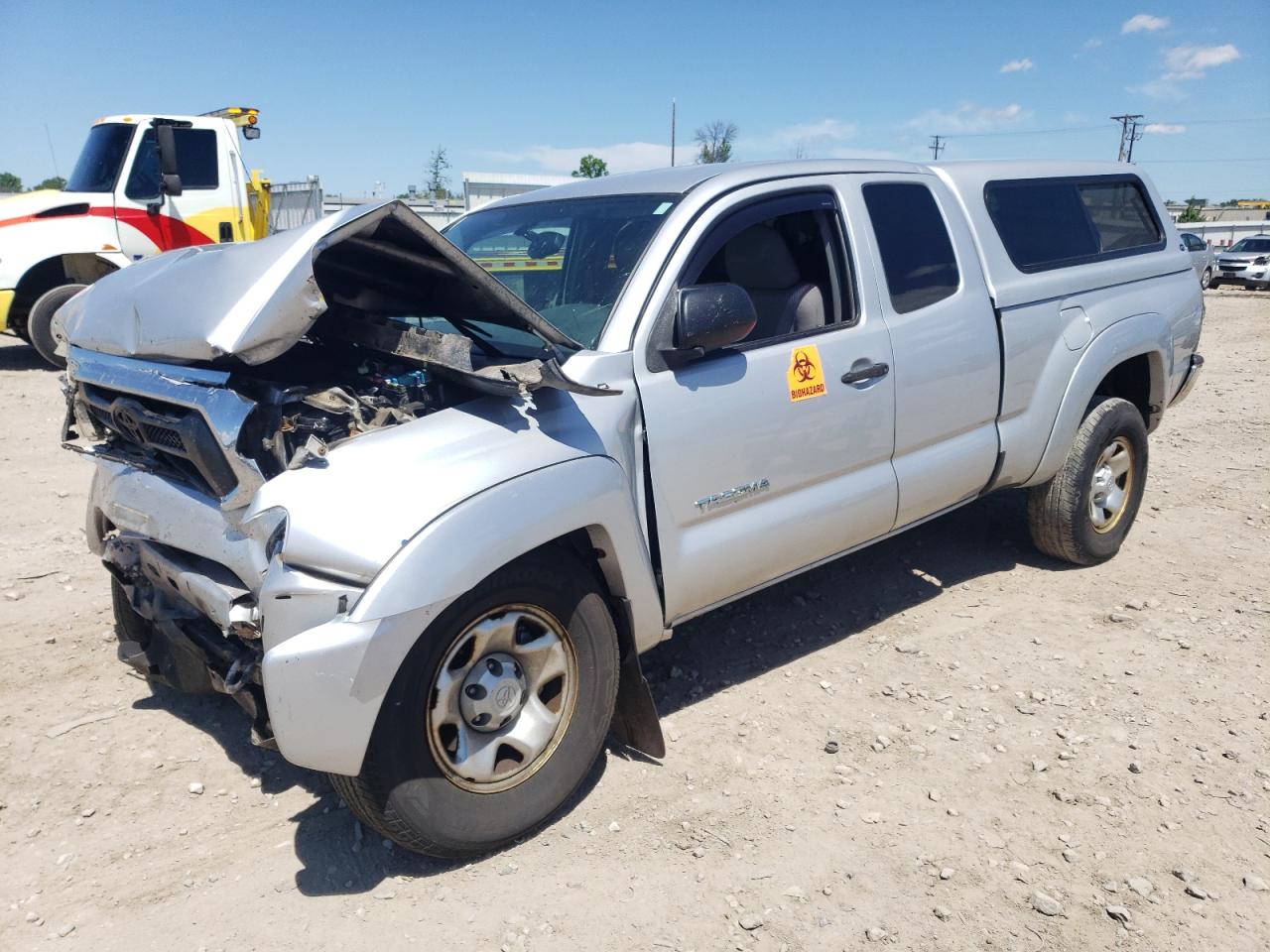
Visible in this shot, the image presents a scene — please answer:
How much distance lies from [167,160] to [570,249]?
8.36 m

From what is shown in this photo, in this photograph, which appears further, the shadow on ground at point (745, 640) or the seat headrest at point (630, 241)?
the seat headrest at point (630, 241)

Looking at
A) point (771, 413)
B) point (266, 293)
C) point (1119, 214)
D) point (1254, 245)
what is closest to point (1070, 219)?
point (1119, 214)

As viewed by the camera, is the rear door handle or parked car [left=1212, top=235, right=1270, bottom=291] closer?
the rear door handle

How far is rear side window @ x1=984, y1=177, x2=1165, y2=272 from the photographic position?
14.6 ft

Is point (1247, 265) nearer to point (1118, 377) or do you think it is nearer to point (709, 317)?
point (1118, 377)

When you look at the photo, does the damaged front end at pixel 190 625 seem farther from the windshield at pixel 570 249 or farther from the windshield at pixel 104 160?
the windshield at pixel 104 160

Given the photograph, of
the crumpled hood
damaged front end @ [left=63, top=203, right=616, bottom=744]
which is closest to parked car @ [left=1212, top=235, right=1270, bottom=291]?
damaged front end @ [left=63, top=203, right=616, bottom=744]

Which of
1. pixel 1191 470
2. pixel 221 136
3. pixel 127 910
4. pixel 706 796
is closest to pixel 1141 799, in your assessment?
pixel 706 796

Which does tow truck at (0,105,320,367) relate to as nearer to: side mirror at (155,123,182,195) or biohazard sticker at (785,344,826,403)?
side mirror at (155,123,182,195)

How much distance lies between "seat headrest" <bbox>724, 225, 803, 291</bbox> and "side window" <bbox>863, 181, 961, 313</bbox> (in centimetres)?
41

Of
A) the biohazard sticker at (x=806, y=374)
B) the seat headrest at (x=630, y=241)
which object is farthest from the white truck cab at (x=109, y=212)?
the biohazard sticker at (x=806, y=374)

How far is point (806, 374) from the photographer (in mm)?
3475

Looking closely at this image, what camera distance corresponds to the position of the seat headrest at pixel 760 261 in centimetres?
357

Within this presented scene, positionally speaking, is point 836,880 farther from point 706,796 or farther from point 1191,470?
point 1191,470
